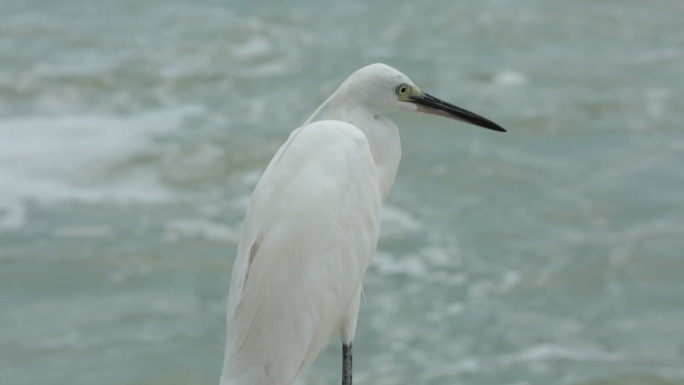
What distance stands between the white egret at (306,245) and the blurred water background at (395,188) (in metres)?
2.74

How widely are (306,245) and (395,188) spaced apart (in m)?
4.53

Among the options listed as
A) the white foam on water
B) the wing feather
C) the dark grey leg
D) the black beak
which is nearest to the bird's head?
the black beak

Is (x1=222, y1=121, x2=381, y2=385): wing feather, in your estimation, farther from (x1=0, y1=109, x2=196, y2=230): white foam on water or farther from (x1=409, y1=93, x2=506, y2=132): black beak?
(x1=0, y1=109, x2=196, y2=230): white foam on water

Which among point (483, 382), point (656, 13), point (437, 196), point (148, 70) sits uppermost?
point (656, 13)

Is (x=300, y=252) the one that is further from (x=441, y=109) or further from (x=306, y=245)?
(x=441, y=109)

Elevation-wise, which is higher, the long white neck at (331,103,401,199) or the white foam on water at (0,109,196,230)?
the white foam on water at (0,109,196,230)

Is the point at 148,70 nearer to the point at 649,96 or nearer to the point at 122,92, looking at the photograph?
the point at 122,92

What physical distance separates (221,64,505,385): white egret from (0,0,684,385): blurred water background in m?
2.74

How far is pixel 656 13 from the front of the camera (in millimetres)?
10273

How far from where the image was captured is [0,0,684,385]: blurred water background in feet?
20.4

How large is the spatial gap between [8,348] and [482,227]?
284 cm

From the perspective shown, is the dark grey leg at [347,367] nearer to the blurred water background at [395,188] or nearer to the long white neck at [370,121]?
the long white neck at [370,121]

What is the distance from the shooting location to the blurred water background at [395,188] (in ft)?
20.4

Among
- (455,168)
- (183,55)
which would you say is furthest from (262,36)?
(455,168)
